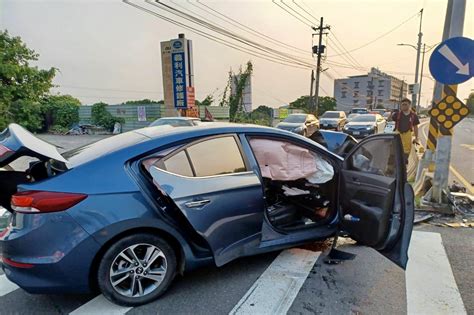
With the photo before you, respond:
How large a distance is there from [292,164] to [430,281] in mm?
1709

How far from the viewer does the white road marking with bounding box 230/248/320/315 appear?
250cm

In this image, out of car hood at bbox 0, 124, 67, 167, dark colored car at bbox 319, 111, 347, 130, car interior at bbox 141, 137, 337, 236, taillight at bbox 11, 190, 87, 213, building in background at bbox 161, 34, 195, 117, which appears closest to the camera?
taillight at bbox 11, 190, 87, 213

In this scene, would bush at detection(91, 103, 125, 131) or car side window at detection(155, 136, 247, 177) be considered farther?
bush at detection(91, 103, 125, 131)

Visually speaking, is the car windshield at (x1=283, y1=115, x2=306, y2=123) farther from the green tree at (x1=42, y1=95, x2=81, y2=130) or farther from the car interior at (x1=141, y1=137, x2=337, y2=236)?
the green tree at (x1=42, y1=95, x2=81, y2=130)

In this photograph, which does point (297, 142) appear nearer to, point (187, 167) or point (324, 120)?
point (187, 167)

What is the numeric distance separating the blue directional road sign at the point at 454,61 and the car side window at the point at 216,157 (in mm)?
3328

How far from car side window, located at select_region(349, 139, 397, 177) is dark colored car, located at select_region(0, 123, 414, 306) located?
0.04 feet

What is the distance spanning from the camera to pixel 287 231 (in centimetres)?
318

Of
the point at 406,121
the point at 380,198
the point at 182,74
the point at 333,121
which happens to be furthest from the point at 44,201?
the point at 333,121

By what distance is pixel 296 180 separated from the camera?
3.69 metres

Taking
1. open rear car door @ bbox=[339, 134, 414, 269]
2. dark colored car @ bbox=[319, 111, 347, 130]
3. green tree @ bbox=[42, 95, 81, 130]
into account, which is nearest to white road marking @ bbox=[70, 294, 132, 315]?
open rear car door @ bbox=[339, 134, 414, 269]

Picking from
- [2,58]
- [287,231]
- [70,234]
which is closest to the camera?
[70,234]

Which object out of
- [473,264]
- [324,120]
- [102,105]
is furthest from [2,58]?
[473,264]

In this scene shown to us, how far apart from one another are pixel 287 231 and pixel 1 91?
21366 mm
